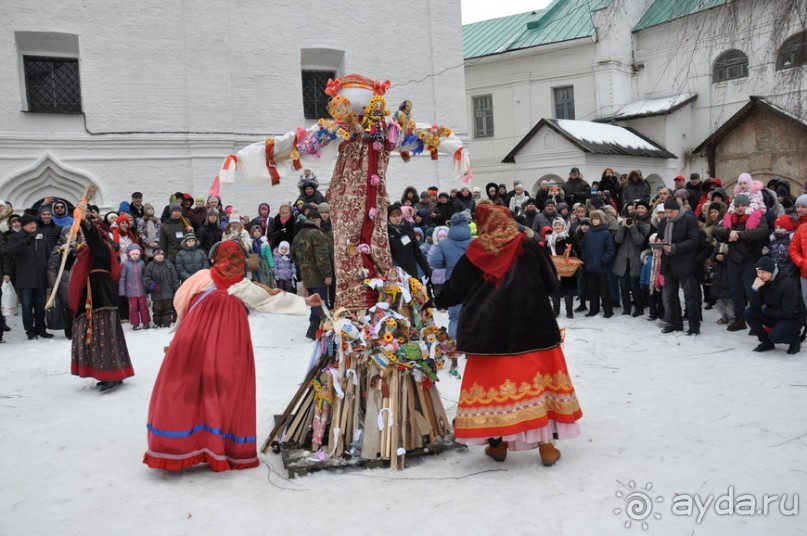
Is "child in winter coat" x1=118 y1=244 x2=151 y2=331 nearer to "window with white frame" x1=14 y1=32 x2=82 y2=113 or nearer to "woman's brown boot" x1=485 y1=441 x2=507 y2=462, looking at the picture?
"window with white frame" x1=14 y1=32 x2=82 y2=113

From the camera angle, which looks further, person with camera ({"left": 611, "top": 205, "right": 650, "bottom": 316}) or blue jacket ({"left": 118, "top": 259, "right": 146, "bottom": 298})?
blue jacket ({"left": 118, "top": 259, "right": 146, "bottom": 298})

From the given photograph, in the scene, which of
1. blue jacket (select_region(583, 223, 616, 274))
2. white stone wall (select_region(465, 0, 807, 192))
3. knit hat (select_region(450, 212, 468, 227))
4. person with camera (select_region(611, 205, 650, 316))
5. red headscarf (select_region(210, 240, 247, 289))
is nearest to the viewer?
red headscarf (select_region(210, 240, 247, 289))

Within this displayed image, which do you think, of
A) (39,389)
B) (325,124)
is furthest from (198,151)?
(325,124)

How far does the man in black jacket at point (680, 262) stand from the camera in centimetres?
934

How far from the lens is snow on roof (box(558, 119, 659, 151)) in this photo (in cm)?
2298

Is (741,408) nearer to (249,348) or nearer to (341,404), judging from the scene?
(341,404)

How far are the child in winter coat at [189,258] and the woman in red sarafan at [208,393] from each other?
649 centimetres

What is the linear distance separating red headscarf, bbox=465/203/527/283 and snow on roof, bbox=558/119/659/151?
18362 mm

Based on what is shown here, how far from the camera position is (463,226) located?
29.9 feet

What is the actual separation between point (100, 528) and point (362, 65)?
1492 cm

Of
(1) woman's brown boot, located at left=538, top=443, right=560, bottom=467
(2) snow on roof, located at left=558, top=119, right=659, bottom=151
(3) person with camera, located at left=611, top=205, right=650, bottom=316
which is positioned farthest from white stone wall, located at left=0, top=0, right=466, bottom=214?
(1) woman's brown boot, located at left=538, top=443, right=560, bottom=467

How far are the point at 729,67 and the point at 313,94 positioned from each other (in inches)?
557

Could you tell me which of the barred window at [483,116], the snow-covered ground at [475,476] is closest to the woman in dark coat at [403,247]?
the snow-covered ground at [475,476]

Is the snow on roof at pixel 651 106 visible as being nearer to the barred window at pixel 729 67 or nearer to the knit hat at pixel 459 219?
the barred window at pixel 729 67
